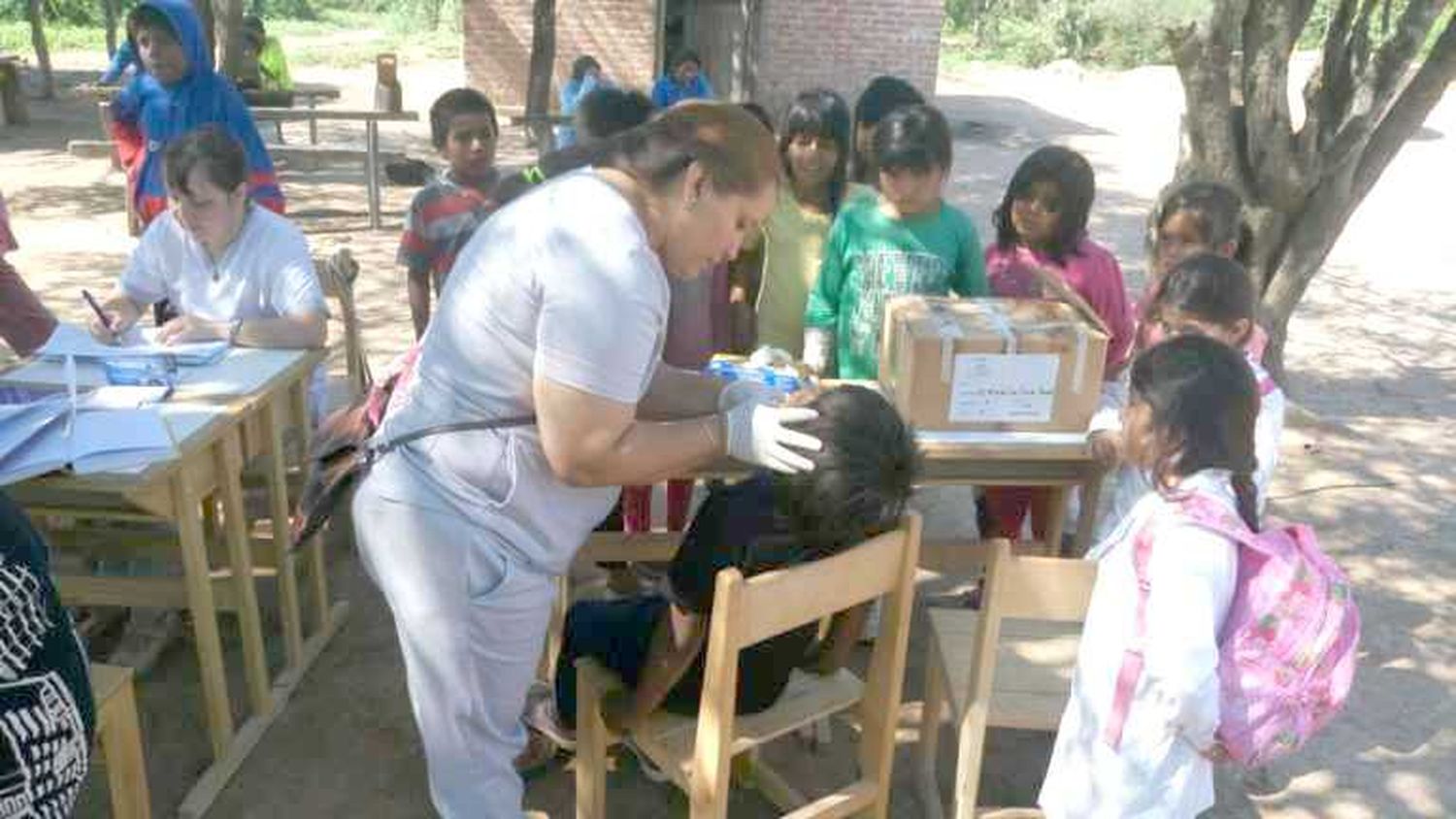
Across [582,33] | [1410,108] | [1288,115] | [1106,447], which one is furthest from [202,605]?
[582,33]

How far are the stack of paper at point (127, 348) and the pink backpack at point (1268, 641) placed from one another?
7.35ft

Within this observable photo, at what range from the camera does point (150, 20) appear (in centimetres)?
456

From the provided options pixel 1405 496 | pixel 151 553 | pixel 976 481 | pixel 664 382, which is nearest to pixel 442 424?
pixel 664 382

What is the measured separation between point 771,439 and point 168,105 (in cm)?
441

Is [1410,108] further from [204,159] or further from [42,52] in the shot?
[42,52]

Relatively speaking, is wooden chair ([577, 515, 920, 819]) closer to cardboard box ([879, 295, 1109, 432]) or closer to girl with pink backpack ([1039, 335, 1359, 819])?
girl with pink backpack ([1039, 335, 1359, 819])

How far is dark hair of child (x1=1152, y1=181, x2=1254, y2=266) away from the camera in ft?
10.9

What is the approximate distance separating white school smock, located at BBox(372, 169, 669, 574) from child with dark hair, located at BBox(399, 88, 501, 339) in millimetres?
1975

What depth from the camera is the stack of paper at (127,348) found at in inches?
109

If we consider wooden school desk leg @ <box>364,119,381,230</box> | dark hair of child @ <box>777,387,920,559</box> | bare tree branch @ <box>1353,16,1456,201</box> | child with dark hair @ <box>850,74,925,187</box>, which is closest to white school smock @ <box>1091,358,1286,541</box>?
dark hair of child @ <box>777,387,920,559</box>

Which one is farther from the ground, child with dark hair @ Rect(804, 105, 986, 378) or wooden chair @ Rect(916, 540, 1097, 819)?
child with dark hair @ Rect(804, 105, 986, 378)

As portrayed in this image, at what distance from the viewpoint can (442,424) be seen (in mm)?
1949

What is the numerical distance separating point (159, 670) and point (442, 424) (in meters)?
1.79

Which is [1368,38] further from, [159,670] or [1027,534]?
[159,670]
